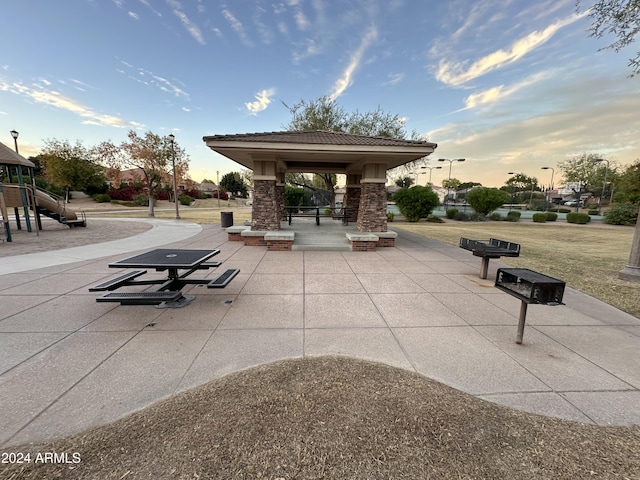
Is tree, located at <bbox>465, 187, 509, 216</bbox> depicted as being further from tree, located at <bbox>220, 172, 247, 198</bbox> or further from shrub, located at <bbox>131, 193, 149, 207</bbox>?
tree, located at <bbox>220, 172, 247, 198</bbox>

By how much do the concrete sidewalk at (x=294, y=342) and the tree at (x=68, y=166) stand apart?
4276 cm

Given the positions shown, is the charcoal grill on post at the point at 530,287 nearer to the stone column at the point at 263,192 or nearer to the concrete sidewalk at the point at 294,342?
the concrete sidewalk at the point at 294,342

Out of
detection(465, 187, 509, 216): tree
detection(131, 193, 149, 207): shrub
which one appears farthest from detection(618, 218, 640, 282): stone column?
detection(131, 193, 149, 207): shrub

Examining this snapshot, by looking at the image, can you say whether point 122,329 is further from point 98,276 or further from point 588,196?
point 588,196

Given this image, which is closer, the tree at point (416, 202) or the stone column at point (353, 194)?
the stone column at point (353, 194)

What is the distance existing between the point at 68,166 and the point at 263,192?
43.2 m

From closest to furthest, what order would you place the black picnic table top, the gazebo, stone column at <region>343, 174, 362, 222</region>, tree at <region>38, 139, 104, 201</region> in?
the black picnic table top < the gazebo < stone column at <region>343, 174, 362, 222</region> < tree at <region>38, 139, 104, 201</region>

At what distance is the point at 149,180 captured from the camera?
22266 millimetres

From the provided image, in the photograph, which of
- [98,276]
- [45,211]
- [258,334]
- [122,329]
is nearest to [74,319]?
[122,329]

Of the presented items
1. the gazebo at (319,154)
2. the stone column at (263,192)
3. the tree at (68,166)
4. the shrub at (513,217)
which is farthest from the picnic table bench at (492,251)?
the tree at (68,166)

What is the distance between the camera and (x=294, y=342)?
3125 mm

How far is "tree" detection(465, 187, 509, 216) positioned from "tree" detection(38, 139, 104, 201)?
46517mm

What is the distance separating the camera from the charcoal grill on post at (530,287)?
2.69 metres

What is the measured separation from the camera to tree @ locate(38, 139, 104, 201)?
3541cm
